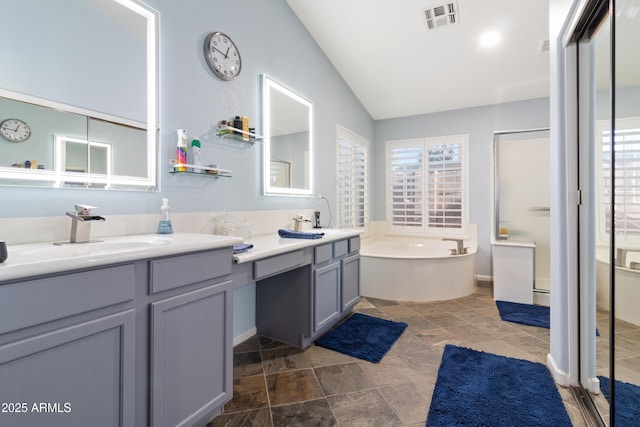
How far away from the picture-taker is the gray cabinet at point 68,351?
84 centimetres

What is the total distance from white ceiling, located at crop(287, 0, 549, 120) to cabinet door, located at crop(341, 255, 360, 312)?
7.68 ft

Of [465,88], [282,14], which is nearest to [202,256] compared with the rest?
[282,14]

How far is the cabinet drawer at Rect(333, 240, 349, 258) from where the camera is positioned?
101 inches

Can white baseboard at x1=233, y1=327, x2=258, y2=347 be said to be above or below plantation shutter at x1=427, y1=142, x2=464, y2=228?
below

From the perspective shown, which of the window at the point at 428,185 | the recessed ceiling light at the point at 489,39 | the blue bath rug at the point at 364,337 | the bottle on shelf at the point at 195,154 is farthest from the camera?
the window at the point at 428,185

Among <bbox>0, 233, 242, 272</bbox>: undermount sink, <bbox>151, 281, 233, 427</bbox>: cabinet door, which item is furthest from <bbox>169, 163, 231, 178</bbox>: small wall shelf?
<bbox>151, 281, 233, 427</bbox>: cabinet door

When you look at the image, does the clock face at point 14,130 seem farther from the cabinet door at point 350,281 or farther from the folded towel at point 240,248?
the cabinet door at point 350,281

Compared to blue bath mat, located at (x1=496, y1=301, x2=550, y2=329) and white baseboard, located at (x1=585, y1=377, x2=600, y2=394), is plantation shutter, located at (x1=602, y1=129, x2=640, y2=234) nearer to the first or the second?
white baseboard, located at (x1=585, y1=377, x2=600, y2=394)

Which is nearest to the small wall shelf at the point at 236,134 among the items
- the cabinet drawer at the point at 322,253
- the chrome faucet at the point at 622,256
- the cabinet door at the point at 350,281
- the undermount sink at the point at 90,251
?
the undermount sink at the point at 90,251

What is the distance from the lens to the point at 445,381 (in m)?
1.90

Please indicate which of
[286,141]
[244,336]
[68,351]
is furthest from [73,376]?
[286,141]

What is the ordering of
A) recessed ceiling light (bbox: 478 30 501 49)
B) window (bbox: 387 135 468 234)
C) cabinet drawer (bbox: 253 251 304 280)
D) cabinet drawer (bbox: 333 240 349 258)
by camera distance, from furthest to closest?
window (bbox: 387 135 468 234), recessed ceiling light (bbox: 478 30 501 49), cabinet drawer (bbox: 333 240 349 258), cabinet drawer (bbox: 253 251 304 280)

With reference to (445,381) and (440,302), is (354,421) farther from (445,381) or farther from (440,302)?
(440,302)

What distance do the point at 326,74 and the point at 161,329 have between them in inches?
128
